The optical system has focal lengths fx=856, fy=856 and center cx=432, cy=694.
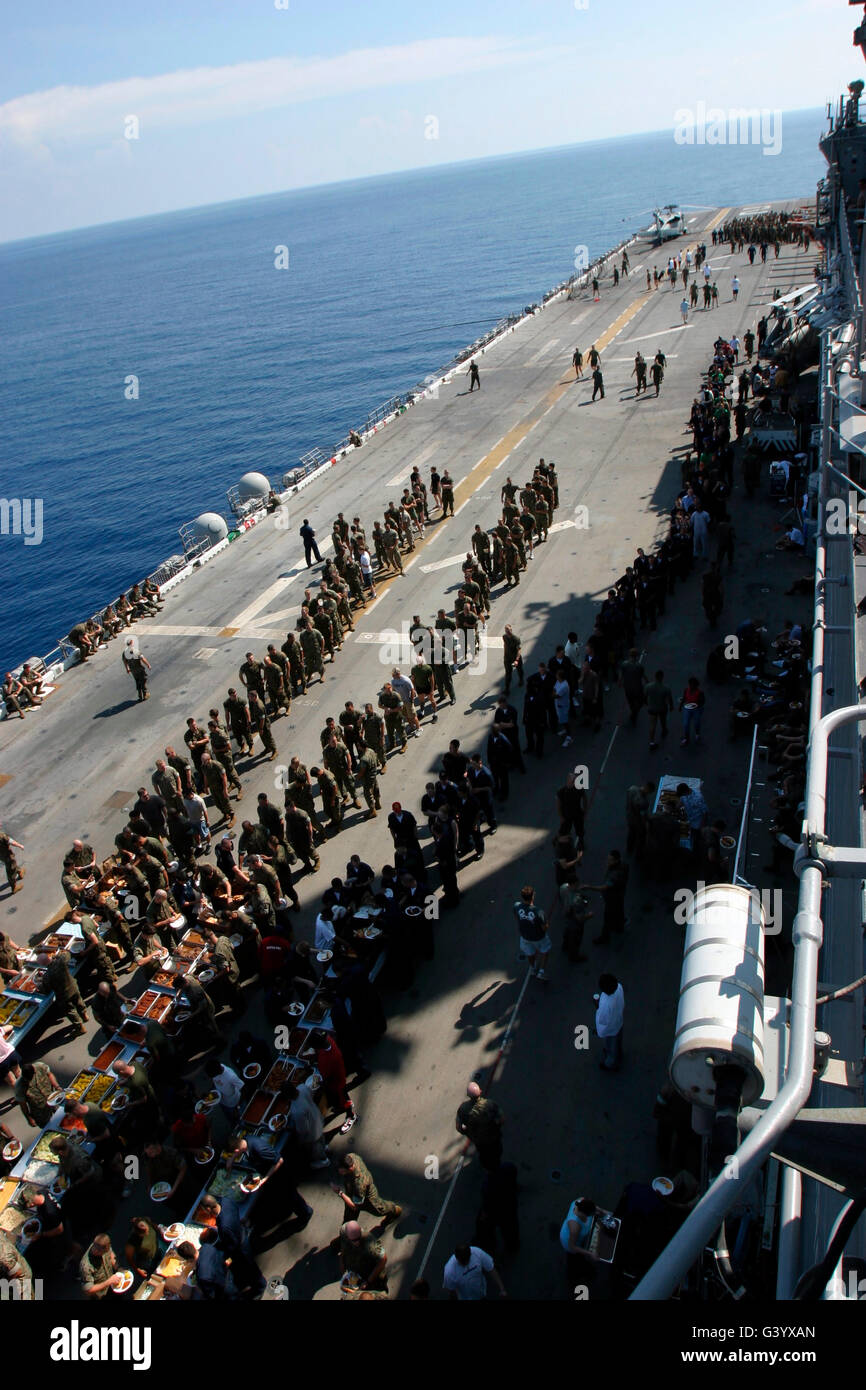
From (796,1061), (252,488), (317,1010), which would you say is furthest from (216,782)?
(252,488)

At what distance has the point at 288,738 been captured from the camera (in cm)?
1922

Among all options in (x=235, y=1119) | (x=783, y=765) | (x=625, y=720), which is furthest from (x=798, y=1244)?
(x=625, y=720)

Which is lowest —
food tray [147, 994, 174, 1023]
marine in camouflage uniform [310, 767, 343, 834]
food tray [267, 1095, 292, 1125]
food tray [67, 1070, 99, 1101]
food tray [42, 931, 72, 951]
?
food tray [67, 1070, 99, 1101]

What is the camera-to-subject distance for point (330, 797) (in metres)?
15.5

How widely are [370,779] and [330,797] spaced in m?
0.87

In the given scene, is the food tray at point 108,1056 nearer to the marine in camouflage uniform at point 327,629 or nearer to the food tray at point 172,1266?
the food tray at point 172,1266

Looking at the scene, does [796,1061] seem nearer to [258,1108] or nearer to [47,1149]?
[258,1108]

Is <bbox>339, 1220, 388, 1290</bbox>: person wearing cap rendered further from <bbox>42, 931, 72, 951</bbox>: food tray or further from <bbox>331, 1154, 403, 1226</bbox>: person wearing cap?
<bbox>42, 931, 72, 951</bbox>: food tray

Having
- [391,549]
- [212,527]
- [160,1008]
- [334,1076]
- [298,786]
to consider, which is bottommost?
[160,1008]

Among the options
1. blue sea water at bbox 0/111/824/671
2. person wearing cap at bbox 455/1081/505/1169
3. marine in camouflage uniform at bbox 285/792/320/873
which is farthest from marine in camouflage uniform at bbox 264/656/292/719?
blue sea water at bbox 0/111/824/671

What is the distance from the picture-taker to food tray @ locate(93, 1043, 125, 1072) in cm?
1115

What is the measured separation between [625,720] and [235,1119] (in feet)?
34.5

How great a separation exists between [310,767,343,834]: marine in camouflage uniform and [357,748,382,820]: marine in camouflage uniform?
54 cm
